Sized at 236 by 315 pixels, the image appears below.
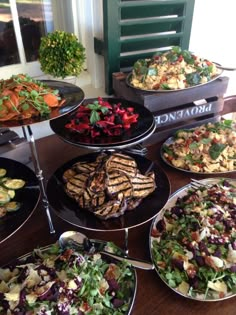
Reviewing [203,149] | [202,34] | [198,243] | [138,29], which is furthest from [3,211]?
[202,34]

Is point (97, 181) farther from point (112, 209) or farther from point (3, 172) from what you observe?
point (3, 172)

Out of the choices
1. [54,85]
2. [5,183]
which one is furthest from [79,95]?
[5,183]

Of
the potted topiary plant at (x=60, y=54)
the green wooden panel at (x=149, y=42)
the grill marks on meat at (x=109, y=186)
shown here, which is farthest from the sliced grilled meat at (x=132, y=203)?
the green wooden panel at (x=149, y=42)

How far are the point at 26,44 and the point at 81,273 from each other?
3.54ft

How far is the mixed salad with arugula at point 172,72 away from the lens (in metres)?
1.00

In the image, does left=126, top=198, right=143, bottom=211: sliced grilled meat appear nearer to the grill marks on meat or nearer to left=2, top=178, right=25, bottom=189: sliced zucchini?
the grill marks on meat

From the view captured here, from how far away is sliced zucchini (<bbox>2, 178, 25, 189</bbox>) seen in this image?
67 centimetres

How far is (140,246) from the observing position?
0.72m

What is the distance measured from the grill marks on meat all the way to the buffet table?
0.50 ft

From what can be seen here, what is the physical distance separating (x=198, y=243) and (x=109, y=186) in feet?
0.85

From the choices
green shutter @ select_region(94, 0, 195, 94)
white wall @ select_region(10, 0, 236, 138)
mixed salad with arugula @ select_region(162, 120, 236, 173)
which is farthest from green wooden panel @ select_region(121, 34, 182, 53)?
mixed salad with arugula @ select_region(162, 120, 236, 173)

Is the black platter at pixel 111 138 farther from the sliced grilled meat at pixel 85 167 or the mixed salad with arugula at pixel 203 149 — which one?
the mixed salad with arugula at pixel 203 149

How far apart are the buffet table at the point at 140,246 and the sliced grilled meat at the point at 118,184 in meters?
0.18

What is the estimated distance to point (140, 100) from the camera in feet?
3.22
